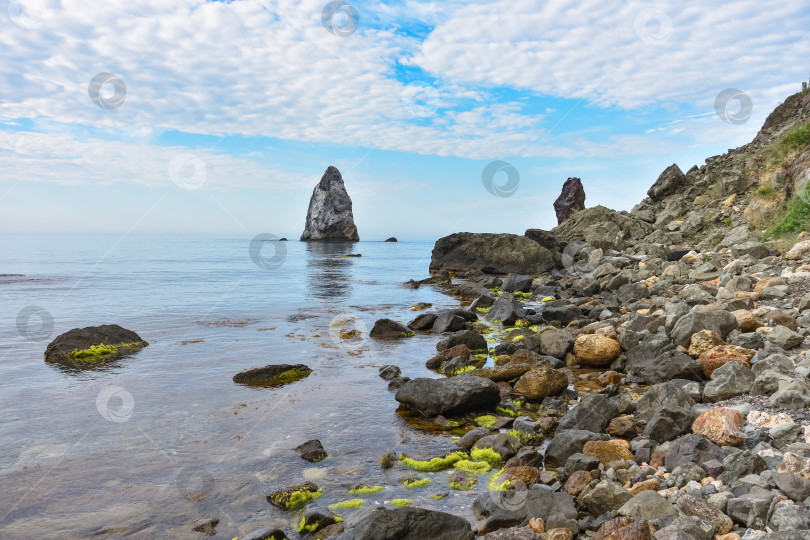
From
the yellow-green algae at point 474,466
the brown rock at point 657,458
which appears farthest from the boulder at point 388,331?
the brown rock at point 657,458

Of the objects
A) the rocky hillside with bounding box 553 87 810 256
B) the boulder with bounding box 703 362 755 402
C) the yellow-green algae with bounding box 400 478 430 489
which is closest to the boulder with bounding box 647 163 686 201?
the rocky hillside with bounding box 553 87 810 256

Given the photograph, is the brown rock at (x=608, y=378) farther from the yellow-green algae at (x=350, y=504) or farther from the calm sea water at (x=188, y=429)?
the yellow-green algae at (x=350, y=504)

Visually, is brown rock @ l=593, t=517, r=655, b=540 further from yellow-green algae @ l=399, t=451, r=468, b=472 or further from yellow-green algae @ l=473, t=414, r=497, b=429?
yellow-green algae @ l=473, t=414, r=497, b=429

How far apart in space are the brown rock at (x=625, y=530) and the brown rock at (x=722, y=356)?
234 inches

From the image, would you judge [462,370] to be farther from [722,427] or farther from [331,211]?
[331,211]

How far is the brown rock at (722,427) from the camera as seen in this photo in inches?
268

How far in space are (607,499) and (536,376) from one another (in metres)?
5.62

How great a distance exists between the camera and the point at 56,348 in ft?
53.0

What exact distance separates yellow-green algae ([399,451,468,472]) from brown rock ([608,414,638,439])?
258 cm

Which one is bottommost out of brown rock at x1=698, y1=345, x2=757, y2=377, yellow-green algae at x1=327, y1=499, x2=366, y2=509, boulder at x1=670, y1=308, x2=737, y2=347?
yellow-green algae at x1=327, y1=499, x2=366, y2=509

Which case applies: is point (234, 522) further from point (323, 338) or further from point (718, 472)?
point (323, 338)

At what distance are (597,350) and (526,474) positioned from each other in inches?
270

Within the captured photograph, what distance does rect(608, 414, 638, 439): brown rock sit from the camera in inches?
334

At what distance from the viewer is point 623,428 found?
27.9 ft
